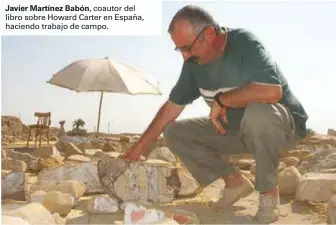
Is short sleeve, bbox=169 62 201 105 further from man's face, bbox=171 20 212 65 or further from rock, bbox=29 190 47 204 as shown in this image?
rock, bbox=29 190 47 204

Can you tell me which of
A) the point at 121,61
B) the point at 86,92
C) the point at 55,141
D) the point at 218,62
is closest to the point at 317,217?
the point at 218,62

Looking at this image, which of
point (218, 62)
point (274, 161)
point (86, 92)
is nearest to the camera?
point (274, 161)

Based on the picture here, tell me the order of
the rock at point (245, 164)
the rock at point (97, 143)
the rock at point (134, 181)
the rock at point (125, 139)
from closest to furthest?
the rock at point (134, 181) < the rock at point (245, 164) < the rock at point (97, 143) < the rock at point (125, 139)

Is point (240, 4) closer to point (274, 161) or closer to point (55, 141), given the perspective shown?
point (274, 161)

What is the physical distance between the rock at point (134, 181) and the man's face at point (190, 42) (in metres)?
0.72

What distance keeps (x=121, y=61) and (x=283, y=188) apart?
1340 mm

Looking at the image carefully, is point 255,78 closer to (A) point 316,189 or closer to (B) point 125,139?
(A) point 316,189

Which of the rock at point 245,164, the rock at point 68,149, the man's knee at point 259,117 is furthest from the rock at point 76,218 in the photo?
the rock at point 68,149

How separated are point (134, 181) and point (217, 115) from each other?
658mm

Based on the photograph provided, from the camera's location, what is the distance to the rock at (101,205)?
265 centimetres

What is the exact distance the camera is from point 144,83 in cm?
344

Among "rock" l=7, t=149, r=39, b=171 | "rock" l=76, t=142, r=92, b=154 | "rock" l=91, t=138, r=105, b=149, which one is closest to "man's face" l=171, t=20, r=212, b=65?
"rock" l=7, t=149, r=39, b=171

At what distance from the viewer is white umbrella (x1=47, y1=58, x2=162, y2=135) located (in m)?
3.40

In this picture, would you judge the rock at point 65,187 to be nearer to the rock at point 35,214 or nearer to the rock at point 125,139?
the rock at point 35,214
